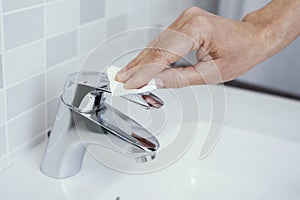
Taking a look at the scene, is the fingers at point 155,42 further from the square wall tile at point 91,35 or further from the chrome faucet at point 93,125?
the square wall tile at point 91,35

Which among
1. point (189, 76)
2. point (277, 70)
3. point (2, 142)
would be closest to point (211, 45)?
point (189, 76)

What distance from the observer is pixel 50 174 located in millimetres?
603

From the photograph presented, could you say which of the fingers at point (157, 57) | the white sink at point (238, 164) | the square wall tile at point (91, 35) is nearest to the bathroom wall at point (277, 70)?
the white sink at point (238, 164)

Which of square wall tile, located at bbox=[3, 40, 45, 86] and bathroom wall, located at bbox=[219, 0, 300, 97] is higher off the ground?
square wall tile, located at bbox=[3, 40, 45, 86]

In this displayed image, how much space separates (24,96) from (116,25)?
23cm

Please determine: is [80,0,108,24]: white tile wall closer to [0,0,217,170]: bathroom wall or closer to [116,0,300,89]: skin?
[0,0,217,170]: bathroom wall

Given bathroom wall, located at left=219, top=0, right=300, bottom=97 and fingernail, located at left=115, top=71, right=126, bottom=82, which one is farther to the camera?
bathroom wall, located at left=219, top=0, right=300, bottom=97

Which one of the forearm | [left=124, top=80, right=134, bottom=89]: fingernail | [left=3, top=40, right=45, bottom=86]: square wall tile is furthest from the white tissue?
the forearm

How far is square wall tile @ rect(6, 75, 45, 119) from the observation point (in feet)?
1.91

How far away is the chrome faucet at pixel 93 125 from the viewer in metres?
0.54

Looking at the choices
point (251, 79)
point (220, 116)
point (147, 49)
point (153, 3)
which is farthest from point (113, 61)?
point (251, 79)

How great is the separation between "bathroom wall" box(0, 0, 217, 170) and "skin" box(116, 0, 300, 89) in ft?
0.43

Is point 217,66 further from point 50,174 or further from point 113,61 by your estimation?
point 50,174

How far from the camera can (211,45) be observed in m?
0.61
